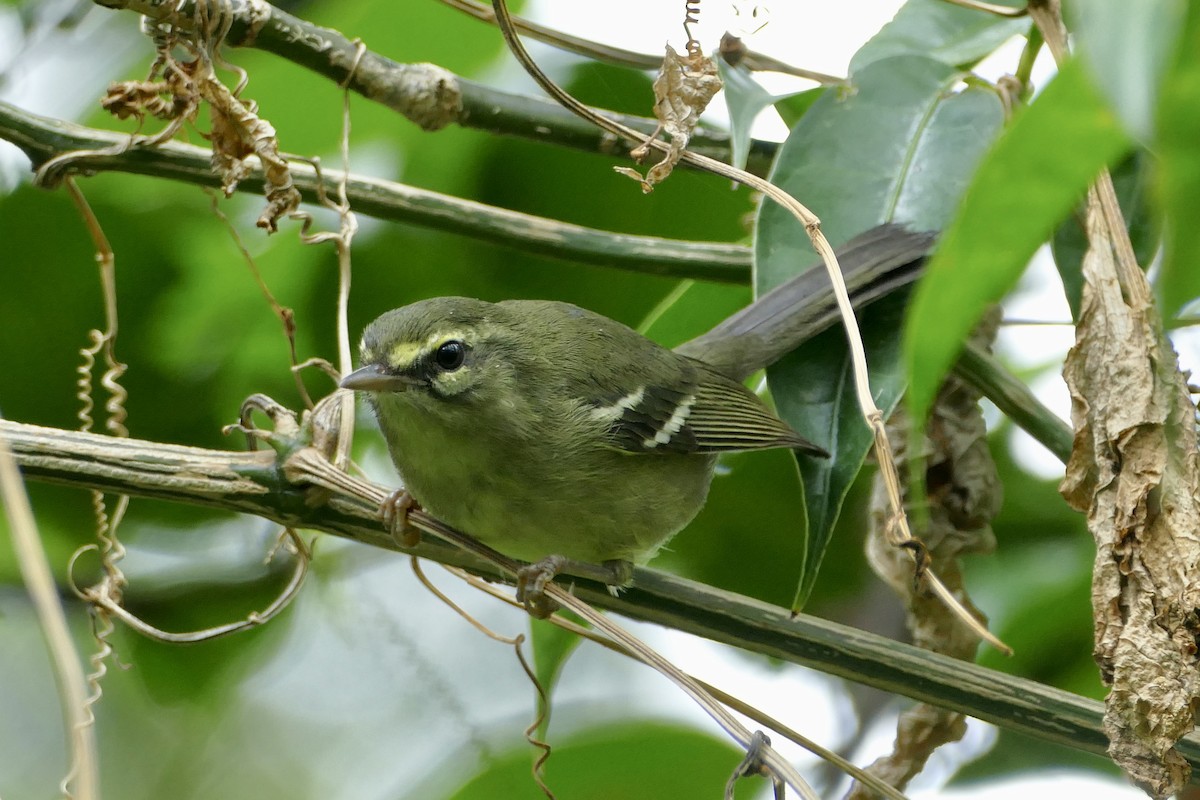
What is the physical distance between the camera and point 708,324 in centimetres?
329

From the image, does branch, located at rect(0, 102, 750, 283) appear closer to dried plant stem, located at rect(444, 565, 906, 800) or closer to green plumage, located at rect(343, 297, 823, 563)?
green plumage, located at rect(343, 297, 823, 563)

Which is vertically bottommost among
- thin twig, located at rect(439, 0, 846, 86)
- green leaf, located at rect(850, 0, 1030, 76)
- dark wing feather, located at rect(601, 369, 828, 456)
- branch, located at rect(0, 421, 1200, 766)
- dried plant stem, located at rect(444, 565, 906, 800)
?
dried plant stem, located at rect(444, 565, 906, 800)

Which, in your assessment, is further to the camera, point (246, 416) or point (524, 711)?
point (524, 711)

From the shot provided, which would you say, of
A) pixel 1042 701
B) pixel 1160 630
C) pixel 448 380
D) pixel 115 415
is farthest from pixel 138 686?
pixel 1160 630

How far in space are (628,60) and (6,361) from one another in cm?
172

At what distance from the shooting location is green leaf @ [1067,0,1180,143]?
0.75 meters

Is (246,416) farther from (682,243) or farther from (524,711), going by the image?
(524,711)

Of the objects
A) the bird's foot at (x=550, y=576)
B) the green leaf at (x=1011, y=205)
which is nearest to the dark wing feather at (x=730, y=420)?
the bird's foot at (x=550, y=576)

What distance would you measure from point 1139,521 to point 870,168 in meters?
1.15

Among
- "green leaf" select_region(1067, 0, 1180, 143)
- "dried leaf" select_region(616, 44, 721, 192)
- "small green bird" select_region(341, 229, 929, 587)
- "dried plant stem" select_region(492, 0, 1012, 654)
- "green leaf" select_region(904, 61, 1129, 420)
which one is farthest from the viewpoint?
"small green bird" select_region(341, 229, 929, 587)

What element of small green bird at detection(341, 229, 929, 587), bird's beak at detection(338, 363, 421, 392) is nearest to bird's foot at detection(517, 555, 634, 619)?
small green bird at detection(341, 229, 929, 587)

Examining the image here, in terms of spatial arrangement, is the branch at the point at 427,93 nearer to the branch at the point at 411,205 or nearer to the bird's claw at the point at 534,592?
the branch at the point at 411,205

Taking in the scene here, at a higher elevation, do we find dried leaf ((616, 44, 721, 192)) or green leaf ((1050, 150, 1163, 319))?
green leaf ((1050, 150, 1163, 319))

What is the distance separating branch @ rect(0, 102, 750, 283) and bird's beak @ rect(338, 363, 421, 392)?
33 centimetres
